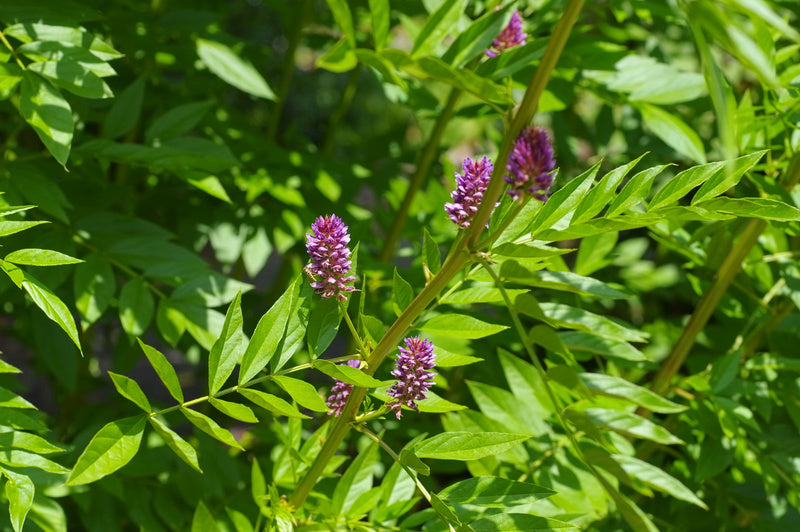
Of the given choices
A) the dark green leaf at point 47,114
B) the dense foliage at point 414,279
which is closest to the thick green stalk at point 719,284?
the dense foliage at point 414,279

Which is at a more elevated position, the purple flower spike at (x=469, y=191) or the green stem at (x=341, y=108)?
the green stem at (x=341, y=108)

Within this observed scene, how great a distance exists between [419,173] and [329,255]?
0.65 meters

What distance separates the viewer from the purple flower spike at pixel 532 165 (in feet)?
1.68

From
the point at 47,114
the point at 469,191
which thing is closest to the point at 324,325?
the point at 469,191

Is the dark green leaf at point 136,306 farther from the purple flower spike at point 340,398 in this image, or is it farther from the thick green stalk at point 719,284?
the thick green stalk at point 719,284

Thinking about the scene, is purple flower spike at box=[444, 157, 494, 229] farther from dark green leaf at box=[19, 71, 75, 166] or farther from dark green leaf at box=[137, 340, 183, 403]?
dark green leaf at box=[19, 71, 75, 166]

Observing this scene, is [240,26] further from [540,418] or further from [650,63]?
[540,418]

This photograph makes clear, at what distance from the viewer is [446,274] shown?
599mm

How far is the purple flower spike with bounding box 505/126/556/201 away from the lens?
511 millimetres

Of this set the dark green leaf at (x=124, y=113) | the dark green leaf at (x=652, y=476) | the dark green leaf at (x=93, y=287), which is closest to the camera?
the dark green leaf at (x=652, y=476)

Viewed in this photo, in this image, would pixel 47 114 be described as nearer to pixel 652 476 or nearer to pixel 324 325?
pixel 324 325

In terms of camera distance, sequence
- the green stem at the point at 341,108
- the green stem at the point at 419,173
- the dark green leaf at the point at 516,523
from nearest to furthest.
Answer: the dark green leaf at the point at 516,523 < the green stem at the point at 419,173 < the green stem at the point at 341,108

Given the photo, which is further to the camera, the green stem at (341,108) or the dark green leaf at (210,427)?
the green stem at (341,108)

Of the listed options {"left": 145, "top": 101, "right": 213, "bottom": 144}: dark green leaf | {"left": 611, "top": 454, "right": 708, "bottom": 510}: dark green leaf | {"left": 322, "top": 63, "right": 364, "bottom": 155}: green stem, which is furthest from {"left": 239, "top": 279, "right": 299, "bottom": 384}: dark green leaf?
{"left": 322, "top": 63, "right": 364, "bottom": 155}: green stem
